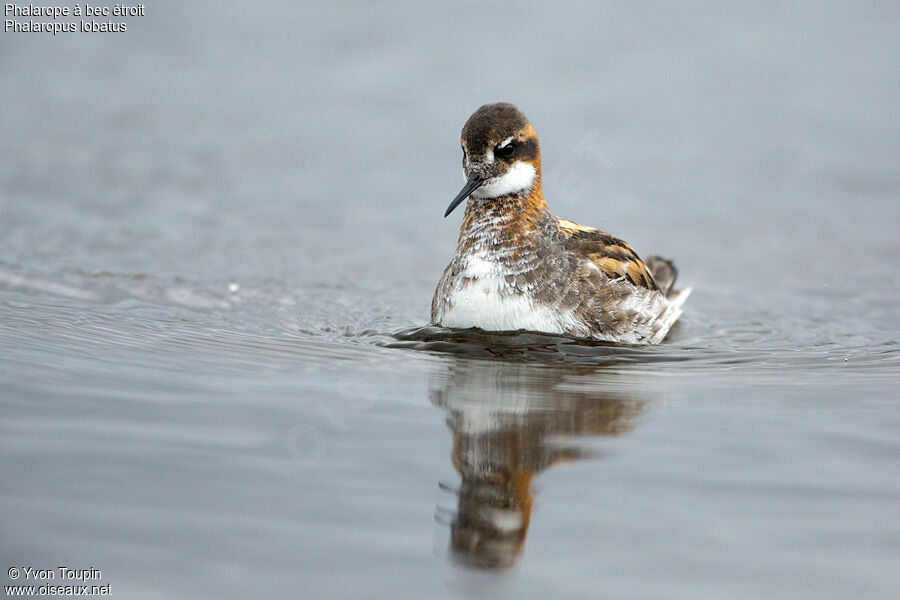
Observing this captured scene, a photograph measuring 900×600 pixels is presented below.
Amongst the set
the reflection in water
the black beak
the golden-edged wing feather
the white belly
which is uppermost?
the black beak

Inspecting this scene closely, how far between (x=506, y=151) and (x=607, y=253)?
1183mm

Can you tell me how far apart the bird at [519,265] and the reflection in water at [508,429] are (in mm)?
689

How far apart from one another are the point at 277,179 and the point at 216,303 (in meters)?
4.64

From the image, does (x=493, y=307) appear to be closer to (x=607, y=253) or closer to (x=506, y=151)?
(x=506, y=151)

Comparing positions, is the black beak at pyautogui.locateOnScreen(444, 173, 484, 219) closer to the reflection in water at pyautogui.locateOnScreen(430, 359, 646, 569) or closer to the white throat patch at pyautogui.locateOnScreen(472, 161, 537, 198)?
the white throat patch at pyautogui.locateOnScreen(472, 161, 537, 198)

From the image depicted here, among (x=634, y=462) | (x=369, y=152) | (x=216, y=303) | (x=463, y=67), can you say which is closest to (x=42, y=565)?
(x=634, y=462)

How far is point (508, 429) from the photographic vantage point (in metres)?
5.42

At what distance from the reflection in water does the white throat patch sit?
1.45 m

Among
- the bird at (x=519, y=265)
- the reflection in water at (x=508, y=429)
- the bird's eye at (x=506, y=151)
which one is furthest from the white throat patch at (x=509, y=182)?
the reflection in water at (x=508, y=429)

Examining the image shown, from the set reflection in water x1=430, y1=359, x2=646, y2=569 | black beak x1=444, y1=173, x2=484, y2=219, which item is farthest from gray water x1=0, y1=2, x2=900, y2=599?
black beak x1=444, y1=173, x2=484, y2=219

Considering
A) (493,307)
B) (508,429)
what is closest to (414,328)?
(493,307)

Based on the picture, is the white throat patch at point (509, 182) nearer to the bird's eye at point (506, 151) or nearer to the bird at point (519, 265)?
the bird at point (519, 265)

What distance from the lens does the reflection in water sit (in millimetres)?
4270

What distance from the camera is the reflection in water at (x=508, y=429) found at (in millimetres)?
4270
